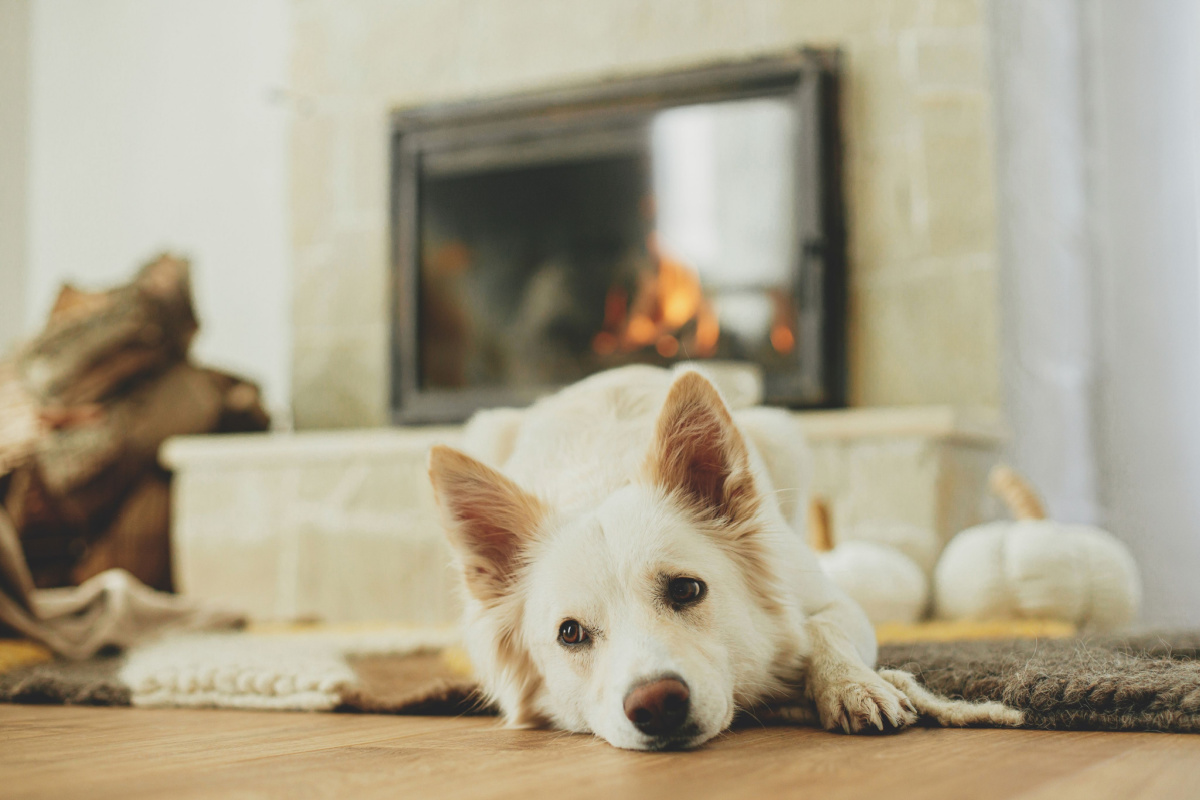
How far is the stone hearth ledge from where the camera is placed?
2.98 m

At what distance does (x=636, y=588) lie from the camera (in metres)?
1.31

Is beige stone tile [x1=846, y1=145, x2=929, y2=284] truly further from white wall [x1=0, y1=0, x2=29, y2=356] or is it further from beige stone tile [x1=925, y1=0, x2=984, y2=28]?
white wall [x1=0, y1=0, x2=29, y2=356]

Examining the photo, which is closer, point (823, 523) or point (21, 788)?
point (21, 788)

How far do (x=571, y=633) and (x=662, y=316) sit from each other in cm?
231

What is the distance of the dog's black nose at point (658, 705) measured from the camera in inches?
46.2

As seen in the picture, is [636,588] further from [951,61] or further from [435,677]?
[951,61]

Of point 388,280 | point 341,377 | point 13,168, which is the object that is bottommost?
point 341,377

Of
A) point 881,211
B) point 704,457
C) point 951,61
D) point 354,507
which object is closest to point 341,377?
point 354,507

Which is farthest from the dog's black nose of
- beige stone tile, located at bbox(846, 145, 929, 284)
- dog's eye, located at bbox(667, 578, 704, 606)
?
beige stone tile, located at bbox(846, 145, 929, 284)

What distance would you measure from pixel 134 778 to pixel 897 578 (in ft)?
6.20

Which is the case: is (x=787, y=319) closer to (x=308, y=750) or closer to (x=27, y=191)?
(x=308, y=750)

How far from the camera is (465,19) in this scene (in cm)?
403

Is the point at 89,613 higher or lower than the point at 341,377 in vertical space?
lower

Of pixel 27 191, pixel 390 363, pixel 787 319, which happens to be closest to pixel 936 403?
pixel 787 319
